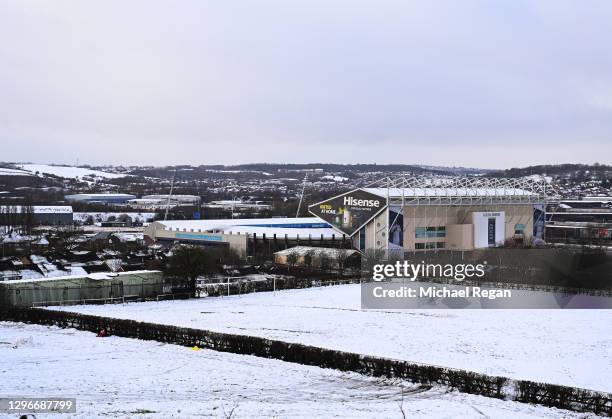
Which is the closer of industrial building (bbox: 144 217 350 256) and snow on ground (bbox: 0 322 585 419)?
snow on ground (bbox: 0 322 585 419)

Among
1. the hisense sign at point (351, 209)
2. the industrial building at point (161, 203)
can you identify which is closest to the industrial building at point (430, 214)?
the hisense sign at point (351, 209)

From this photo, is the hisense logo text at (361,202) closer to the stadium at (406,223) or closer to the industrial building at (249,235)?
the stadium at (406,223)

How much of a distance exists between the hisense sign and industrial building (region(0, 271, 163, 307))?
1613 cm

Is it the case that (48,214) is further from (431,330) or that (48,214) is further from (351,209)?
(431,330)

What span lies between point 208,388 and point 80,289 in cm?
1358

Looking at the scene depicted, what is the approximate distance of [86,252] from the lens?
123 ft

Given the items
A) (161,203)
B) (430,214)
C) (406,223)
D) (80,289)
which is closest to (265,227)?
(406,223)

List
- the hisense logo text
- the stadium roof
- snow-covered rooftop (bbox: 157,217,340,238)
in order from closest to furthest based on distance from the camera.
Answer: the hisense logo text, the stadium roof, snow-covered rooftop (bbox: 157,217,340,238)

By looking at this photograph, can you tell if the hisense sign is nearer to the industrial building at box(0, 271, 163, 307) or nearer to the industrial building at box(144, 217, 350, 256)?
the industrial building at box(144, 217, 350, 256)

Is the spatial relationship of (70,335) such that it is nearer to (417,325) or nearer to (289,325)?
(289,325)

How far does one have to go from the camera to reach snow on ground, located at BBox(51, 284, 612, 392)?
13.4 metres

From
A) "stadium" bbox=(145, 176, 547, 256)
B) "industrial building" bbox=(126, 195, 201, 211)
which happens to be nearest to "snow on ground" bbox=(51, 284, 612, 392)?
"stadium" bbox=(145, 176, 547, 256)

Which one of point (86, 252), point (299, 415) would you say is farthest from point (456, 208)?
point (299, 415)

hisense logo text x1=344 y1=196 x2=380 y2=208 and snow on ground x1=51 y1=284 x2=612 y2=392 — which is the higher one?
hisense logo text x1=344 y1=196 x2=380 y2=208
